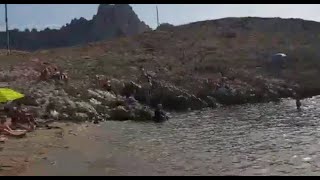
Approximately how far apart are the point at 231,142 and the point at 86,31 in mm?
69014

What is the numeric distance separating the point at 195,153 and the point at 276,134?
459 centimetres

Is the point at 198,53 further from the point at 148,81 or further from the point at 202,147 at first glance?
the point at 202,147

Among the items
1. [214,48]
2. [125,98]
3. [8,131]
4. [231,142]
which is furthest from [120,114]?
[214,48]

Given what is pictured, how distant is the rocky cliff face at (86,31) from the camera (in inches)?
3113

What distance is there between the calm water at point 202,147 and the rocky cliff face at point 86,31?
57.5 metres

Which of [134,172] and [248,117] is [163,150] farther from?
[248,117]

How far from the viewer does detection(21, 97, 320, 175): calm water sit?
1202cm

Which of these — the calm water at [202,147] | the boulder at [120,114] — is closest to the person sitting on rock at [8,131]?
the calm water at [202,147]

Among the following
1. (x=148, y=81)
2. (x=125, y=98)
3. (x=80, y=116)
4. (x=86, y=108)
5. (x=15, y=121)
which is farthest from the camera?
(x=148, y=81)

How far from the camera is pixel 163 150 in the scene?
48.5 ft

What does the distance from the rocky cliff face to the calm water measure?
189 ft

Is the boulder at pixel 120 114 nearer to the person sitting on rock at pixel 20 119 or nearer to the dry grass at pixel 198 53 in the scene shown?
the person sitting on rock at pixel 20 119

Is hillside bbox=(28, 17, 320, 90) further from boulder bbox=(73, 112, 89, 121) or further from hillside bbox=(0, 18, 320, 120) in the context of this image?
boulder bbox=(73, 112, 89, 121)

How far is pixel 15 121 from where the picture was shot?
18.6 meters
